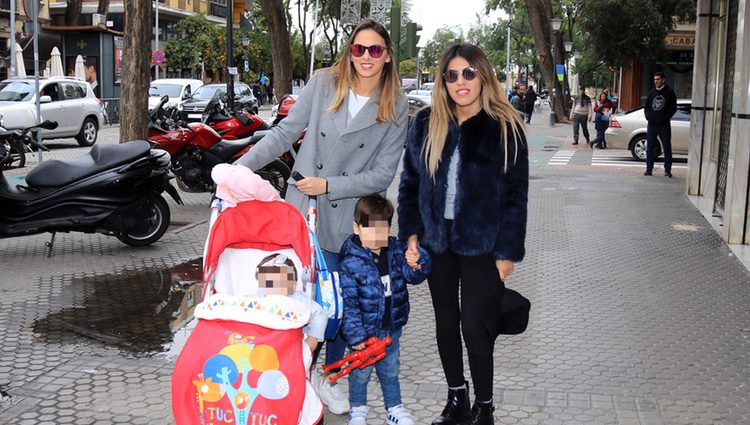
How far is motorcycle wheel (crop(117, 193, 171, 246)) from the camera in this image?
29.8 feet

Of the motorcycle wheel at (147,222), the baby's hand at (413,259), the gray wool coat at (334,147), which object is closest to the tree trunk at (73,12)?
the motorcycle wheel at (147,222)

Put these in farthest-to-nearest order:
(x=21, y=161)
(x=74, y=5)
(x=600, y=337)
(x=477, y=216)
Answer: (x=74, y=5) → (x=21, y=161) → (x=600, y=337) → (x=477, y=216)

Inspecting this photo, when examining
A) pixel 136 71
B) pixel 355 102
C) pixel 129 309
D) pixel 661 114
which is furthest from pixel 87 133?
pixel 355 102

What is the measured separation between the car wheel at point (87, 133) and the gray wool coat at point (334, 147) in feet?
61.6

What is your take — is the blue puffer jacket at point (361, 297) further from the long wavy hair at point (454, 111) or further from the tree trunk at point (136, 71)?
the tree trunk at point (136, 71)

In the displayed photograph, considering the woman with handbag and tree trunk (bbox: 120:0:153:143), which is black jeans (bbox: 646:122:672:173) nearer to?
tree trunk (bbox: 120:0:153:143)

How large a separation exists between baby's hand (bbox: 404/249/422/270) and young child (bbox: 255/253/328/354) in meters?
0.55

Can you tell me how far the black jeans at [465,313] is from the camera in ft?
14.0

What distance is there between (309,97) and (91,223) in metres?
4.76

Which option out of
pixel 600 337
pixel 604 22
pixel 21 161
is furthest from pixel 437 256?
pixel 604 22

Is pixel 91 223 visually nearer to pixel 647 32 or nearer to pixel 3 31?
pixel 647 32

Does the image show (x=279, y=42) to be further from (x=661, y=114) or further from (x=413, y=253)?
(x=413, y=253)

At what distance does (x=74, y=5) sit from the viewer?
135 ft

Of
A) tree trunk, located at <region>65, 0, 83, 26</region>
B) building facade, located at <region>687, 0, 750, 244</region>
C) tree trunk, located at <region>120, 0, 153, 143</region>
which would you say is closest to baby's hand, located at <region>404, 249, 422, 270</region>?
building facade, located at <region>687, 0, 750, 244</region>
